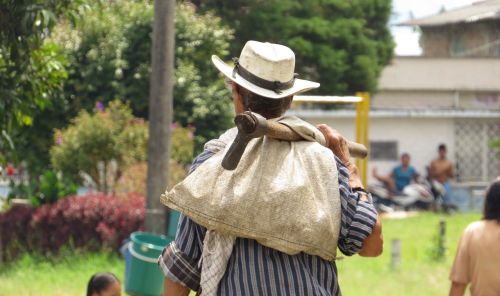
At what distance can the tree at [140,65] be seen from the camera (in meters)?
16.7

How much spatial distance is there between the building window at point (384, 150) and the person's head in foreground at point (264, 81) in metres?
26.7

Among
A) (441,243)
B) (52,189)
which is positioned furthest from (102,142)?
(441,243)

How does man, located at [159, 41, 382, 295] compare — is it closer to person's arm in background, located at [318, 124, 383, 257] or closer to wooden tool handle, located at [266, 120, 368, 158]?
person's arm in background, located at [318, 124, 383, 257]

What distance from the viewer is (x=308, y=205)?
3814mm

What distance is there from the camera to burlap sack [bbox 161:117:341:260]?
3.79 meters

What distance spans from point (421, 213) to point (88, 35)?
926 centimetres

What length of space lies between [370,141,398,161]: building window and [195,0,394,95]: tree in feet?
6.68

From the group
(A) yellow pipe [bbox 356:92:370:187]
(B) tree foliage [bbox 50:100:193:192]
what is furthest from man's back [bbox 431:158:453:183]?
(B) tree foliage [bbox 50:100:193:192]

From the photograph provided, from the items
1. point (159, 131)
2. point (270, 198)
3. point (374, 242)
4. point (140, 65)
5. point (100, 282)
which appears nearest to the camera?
point (270, 198)

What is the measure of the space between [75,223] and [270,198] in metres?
10.3

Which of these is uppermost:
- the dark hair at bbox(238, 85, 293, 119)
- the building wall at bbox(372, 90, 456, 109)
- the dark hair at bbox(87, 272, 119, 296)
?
the building wall at bbox(372, 90, 456, 109)

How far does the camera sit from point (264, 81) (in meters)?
3.92

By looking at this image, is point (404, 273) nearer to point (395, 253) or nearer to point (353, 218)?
point (395, 253)

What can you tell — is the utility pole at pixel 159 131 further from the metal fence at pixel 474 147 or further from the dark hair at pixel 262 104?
the metal fence at pixel 474 147
